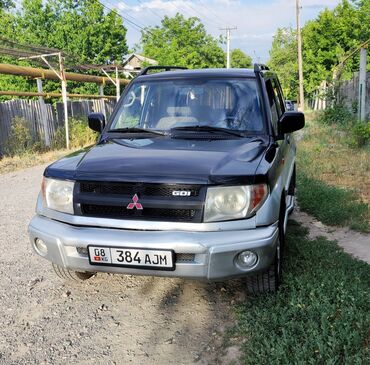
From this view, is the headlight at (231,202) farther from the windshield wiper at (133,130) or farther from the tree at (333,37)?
the tree at (333,37)

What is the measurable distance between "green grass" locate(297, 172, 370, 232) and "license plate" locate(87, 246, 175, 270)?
3.23m

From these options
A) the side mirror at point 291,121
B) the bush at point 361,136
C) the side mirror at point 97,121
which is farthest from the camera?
the bush at point 361,136

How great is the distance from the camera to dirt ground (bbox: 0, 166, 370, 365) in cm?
281

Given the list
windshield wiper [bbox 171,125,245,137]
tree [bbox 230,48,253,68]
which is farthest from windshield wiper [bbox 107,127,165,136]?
tree [bbox 230,48,253,68]

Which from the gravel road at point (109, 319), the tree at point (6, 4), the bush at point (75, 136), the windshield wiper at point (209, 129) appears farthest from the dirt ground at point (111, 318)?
the tree at point (6, 4)

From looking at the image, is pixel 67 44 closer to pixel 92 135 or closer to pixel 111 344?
pixel 92 135

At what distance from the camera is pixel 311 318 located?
2928mm

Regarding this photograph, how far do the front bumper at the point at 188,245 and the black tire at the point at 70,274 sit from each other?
63 centimetres

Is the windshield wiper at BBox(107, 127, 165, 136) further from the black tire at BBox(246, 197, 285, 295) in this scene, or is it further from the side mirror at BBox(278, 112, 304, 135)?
the black tire at BBox(246, 197, 285, 295)

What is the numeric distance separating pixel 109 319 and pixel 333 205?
12.6 feet

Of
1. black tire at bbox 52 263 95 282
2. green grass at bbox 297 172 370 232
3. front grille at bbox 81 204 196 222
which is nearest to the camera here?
front grille at bbox 81 204 196 222

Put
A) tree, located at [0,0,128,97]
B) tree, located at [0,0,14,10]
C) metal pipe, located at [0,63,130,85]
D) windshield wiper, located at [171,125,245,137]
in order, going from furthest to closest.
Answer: tree, located at [0,0,14,10]
tree, located at [0,0,128,97]
metal pipe, located at [0,63,130,85]
windshield wiper, located at [171,125,245,137]

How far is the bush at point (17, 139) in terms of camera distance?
43.3 feet

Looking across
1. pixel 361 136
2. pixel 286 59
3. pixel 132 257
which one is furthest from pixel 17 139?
pixel 286 59
